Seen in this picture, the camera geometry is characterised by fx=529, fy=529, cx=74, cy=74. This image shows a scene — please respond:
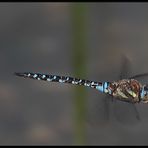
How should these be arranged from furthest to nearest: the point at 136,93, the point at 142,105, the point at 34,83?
1. the point at 34,83
2. the point at 142,105
3. the point at 136,93

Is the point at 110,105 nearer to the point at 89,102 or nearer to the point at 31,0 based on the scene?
the point at 89,102

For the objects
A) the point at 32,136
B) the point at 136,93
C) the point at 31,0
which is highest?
the point at 31,0

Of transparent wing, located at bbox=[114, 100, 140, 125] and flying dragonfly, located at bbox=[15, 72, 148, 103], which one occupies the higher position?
flying dragonfly, located at bbox=[15, 72, 148, 103]

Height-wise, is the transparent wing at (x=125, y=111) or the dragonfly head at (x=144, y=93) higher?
the dragonfly head at (x=144, y=93)

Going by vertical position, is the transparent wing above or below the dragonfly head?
below

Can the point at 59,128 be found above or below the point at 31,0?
below

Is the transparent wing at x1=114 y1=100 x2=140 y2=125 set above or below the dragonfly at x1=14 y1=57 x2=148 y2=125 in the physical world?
below

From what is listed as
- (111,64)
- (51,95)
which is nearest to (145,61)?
(111,64)

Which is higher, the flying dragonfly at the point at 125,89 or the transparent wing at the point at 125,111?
the flying dragonfly at the point at 125,89

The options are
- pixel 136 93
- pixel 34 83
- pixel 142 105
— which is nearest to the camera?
pixel 136 93

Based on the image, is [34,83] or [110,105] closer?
[110,105]

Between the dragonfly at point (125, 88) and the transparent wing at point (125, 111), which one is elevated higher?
the dragonfly at point (125, 88)
